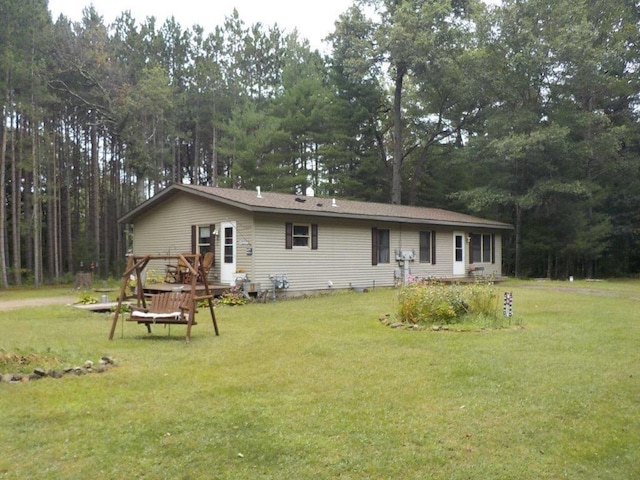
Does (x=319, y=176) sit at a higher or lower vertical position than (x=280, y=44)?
lower

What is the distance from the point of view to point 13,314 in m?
10.7

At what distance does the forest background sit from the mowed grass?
54.1 feet

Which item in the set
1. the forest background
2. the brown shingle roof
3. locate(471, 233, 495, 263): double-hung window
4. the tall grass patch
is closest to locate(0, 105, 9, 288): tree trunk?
the forest background

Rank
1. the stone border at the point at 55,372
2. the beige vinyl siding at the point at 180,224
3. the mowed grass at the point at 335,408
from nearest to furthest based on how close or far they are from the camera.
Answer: the mowed grass at the point at 335,408, the stone border at the point at 55,372, the beige vinyl siding at the point at 180,224

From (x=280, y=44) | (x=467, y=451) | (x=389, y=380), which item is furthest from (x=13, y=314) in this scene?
(x=280, y=44)

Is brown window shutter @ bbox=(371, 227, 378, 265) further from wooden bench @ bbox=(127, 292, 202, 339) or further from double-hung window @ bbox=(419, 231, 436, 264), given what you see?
wooden bench @ bbox=(127, 292, 202, 339)

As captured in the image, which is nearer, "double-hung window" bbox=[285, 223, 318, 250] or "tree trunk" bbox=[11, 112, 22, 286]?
"double-hung window" bbox=[285, 223, 318, 250]

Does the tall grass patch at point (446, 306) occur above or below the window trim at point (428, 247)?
below

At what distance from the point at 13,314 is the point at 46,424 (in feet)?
27.0

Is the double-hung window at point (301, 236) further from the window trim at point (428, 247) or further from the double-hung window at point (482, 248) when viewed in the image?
the double-hung window at point (482, 248)

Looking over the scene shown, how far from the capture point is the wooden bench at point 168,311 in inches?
296

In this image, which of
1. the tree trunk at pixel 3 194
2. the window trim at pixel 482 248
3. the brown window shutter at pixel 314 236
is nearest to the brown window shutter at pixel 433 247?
the window trim at pixel 482 248

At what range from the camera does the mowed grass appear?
3154 millimetres

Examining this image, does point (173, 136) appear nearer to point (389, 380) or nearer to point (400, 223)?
point (400, 223)
